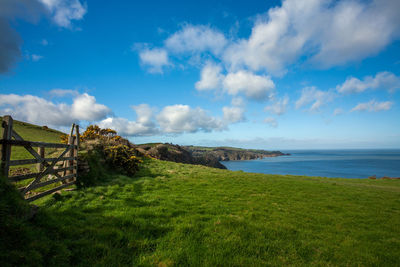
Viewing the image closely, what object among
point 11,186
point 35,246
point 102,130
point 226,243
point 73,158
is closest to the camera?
point 35,246

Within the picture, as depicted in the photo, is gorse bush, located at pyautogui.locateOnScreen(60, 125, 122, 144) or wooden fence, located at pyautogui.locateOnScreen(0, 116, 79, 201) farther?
gorse bush, located at pyautogui.locateOnScreen(60, 125, 122, 144)

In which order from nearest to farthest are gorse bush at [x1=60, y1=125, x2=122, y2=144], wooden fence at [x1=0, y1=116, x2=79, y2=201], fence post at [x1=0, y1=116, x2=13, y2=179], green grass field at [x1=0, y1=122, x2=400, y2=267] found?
green grass field at [x1=0, y1=122, x2=400, y2=267] → fence post at [x1=0, y1=116, x2=13, y2=179] → wooden fence at [x1=0, y1=116, x2=79, y2=201] → gorse bush at [x1=60, y1=125, x2=122, y2=144]

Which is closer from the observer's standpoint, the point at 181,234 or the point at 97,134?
the point at 181,234

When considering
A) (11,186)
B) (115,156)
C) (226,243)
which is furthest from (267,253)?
(115,156)

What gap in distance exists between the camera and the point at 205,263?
14.4 feet

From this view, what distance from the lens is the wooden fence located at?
6.64 m

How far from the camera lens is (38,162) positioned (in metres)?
7.98

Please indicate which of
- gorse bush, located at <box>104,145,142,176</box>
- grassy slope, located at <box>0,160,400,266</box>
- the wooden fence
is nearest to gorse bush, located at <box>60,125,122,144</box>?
gorse bush, located at <box>104,145,142,176</box>

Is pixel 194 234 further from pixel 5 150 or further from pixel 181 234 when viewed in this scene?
pixel 5 150

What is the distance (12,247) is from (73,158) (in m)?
8.74

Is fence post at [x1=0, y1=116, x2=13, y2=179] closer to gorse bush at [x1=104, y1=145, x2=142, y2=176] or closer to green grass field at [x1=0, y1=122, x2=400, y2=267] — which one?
green grass field at [x1=0, y1=122, x2=400, y2=267]

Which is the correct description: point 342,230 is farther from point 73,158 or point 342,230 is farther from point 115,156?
point 115,156

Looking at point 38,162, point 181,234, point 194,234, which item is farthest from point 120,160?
point 194,234

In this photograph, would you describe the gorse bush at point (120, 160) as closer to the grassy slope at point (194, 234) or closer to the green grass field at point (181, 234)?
the grassy slope at point (194, 234)
